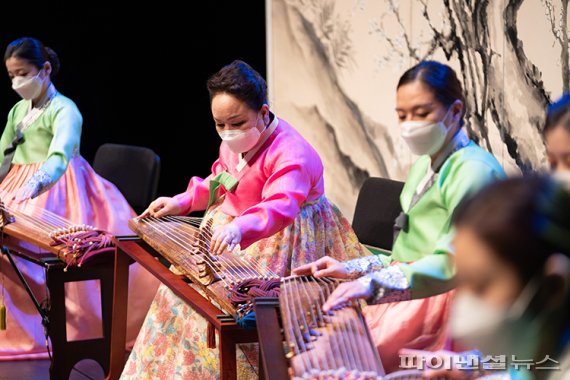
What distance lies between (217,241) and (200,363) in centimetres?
63

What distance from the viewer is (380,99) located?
518cm

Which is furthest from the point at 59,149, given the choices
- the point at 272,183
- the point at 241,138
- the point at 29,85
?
the point at 272,183

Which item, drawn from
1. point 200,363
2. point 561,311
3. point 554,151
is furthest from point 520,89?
point 561,311

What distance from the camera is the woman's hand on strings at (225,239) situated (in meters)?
2.77

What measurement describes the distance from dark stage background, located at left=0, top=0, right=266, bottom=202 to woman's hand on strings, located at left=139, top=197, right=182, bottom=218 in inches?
121

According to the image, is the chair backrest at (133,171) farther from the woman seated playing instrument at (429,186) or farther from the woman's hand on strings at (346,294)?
the woman's hand on strings at (346,294)

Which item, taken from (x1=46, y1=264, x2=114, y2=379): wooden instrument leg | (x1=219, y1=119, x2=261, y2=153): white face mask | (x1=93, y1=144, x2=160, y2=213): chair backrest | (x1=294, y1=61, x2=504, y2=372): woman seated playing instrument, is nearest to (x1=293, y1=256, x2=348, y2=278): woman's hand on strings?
(x1=294, y1=61, x2=504, y2=372): woman seated playing instrument

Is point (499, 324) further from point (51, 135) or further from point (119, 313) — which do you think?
point (51, 135)

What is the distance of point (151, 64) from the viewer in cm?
680

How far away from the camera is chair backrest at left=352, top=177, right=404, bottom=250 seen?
3.57m

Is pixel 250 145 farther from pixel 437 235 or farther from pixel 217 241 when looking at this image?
pixel 437 235

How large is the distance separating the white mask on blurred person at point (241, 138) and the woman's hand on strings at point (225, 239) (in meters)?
0.38

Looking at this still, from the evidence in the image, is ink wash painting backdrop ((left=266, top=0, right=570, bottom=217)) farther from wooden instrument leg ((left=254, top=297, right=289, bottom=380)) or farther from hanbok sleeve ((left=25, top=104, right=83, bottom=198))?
wooden instrument leg ((left=254, top=297, right=289, bottom=380))

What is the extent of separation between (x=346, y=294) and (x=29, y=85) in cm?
296
